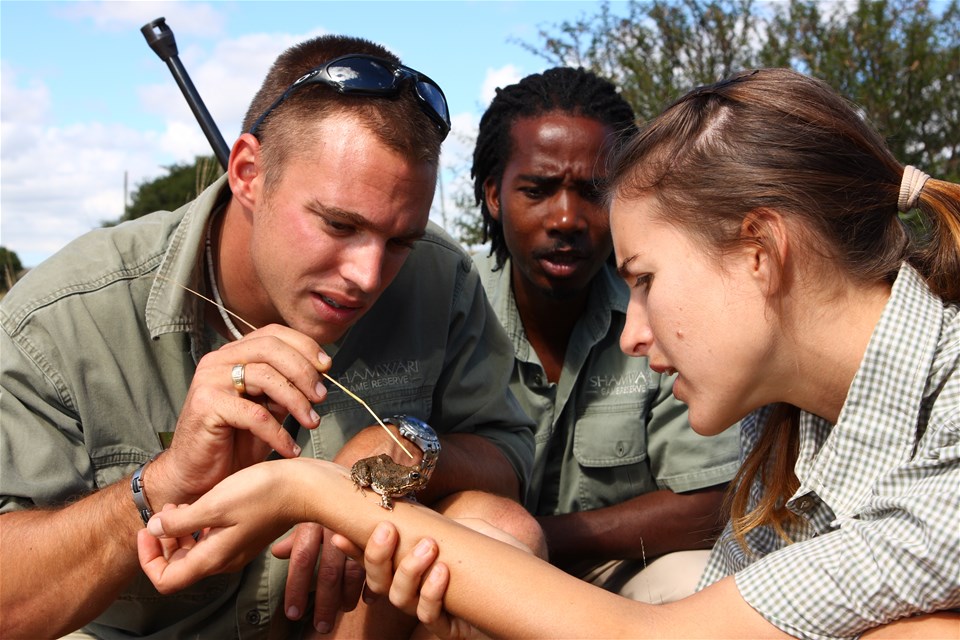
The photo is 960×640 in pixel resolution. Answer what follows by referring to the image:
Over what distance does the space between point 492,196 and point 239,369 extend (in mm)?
2799

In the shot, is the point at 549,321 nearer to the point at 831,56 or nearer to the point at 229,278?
the point at 229,278

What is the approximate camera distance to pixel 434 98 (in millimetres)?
3869

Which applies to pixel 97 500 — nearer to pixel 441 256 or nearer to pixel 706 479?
pixel 441 256

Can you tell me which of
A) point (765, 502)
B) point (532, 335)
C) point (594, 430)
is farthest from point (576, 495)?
point (765, 502)

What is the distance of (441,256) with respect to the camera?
4504mm

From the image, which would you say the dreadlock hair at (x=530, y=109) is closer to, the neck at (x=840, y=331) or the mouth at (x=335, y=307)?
the mouth at (x=335, y=307)

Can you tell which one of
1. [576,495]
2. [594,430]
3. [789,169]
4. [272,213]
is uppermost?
[789,169]

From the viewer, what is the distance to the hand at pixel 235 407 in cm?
316

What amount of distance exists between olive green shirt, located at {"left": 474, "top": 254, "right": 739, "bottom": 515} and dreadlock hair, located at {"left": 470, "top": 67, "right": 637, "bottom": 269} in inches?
30.6

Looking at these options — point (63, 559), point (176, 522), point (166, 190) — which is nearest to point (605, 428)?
point (176, 522)

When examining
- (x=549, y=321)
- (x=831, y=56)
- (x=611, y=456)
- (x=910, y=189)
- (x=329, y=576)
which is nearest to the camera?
(x=910, y=189)

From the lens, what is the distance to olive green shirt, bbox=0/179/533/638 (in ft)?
11.5

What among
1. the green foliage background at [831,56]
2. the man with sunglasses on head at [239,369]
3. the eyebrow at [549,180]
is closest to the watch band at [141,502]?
the man with sunglasses on head at [239,369]

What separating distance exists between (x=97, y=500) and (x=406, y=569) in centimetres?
110
